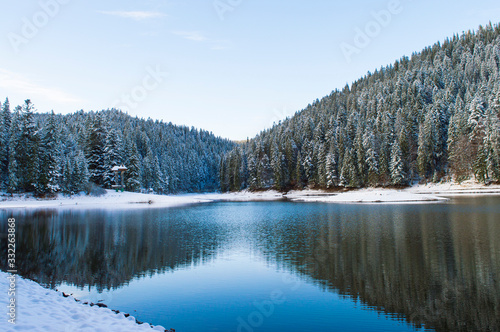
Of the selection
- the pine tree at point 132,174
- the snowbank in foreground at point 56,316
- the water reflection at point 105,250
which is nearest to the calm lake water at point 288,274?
the water reflection at point 105,250

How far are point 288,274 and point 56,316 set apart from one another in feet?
33.5

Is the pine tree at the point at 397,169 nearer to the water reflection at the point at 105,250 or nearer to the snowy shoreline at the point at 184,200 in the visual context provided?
the snowy shoreline at the point at 184,200

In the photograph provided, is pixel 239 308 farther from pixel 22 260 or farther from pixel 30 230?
pixel 30 230

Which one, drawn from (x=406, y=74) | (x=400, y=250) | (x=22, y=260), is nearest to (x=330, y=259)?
(x=400, y=250)

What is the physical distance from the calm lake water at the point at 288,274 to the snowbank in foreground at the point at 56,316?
163cm

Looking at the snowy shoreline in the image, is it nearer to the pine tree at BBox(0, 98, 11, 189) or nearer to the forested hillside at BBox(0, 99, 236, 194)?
the forested hillside at BBox(0, 99, 236, 194)

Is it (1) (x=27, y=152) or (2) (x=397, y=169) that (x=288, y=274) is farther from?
(2) (x=397, y=169)

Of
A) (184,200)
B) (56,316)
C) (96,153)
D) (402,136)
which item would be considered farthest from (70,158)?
(402,136)

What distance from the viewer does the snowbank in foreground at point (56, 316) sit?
8.17 metres

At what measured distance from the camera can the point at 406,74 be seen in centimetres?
11781

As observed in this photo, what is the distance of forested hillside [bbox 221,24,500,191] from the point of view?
244 ft

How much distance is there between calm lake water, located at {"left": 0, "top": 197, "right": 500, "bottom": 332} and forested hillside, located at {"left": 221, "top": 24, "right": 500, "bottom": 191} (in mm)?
53325

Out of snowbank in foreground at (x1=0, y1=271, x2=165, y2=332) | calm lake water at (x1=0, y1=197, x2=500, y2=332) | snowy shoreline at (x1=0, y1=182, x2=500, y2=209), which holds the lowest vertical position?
calm lake water at (x1=0, y1=197, x2=500, y2=332)

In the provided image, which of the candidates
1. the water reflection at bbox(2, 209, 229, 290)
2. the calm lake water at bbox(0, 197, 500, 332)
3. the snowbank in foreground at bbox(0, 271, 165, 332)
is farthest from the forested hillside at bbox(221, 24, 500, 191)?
the snowbank in foreground at bbox(0, 271, 165, 332)
